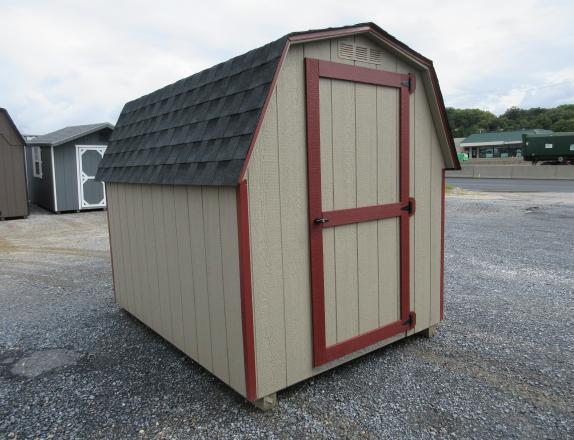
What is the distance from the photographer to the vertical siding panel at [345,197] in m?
3.55

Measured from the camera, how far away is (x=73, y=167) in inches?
603

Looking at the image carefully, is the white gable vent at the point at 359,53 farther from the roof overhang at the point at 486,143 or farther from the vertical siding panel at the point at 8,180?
the roof overhang at the point at 486,143

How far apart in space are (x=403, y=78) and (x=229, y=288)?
229 cm

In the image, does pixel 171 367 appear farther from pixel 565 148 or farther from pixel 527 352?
pixel 565 148

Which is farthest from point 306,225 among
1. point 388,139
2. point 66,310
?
point 66,310

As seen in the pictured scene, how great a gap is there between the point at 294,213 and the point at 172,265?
1.37 meters

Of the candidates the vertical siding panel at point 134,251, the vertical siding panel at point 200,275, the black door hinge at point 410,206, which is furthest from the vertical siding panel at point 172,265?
the black door hinge at point 410,206

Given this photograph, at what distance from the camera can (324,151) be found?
3.48m

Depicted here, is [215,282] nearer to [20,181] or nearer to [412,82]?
[412,82]

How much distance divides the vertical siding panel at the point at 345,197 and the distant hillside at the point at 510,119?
86628 millimetres

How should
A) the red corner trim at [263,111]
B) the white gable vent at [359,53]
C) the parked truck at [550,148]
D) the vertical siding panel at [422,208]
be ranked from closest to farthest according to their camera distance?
the red corner trim at [263,111]
the white gable vent at [359,53]
the vertical siding panel at [422,208]
the parked truck at [550,148]

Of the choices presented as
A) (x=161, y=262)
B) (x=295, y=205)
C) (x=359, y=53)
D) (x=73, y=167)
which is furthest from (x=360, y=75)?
(x=73, y=167)

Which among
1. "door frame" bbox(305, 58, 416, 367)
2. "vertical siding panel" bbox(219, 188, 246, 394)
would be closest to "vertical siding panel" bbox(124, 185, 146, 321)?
"vertical siding panel" bbox(219, 188, 246, 394)

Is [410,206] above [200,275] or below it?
above
